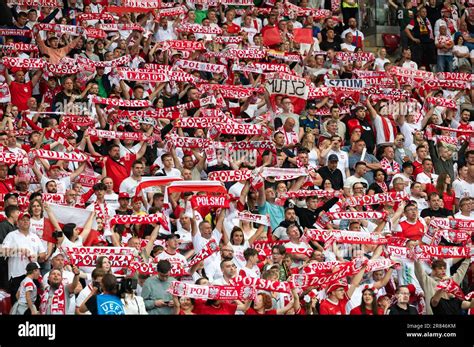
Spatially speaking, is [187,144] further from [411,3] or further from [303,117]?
[411,3]

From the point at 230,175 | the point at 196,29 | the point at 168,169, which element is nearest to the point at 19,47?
the point at 196,29

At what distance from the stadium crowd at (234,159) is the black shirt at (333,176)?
0.03 meters

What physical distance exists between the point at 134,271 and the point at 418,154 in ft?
21.6

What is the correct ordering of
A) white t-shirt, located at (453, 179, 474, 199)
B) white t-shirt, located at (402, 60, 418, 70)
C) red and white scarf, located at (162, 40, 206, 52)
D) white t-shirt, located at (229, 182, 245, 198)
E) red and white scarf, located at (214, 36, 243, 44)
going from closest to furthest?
white t-shirt, located at (229, 182, 245, 198) < white t-shirt, located at (453, 179, 474, 199) < red and white scarf, located at (162, 40, 206, 52) < red and white scarf, located at (214, 36, 243, 44) < white t-shirt, located at (402, 60, 418, 70)

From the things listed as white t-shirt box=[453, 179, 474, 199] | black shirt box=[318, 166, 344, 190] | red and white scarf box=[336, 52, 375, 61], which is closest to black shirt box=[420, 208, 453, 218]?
white t-shirt box=[453, 179, 474, 199]

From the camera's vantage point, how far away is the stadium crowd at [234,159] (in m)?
16.8

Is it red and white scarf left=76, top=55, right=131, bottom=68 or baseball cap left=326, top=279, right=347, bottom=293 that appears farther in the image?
red and white scarf left=76, top=55, right=131, bottom=68

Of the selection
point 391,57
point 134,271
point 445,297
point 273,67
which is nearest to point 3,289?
point 134,271

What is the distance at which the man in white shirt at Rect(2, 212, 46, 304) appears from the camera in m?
16.9

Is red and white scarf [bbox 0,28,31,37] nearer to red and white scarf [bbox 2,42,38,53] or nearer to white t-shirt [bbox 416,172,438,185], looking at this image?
red and white scarf [bbox 2,42,38,53]

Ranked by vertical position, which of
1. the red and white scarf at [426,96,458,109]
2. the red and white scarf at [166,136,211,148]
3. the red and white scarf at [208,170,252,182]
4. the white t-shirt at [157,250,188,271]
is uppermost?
the red and white scarf at [426,96,458,109]

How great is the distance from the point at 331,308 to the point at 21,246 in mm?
3538

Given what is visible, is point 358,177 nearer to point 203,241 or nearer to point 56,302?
point 203,241

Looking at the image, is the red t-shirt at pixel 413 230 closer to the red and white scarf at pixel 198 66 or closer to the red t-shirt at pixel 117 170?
the red t-shirt at pixel 117 170
